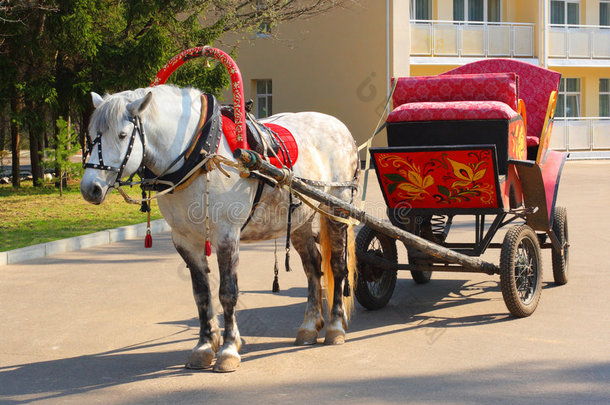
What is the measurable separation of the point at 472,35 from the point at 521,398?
28379 millimetres

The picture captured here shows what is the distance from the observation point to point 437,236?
29.6 ft

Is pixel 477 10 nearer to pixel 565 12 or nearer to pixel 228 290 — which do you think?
pixel 565 12

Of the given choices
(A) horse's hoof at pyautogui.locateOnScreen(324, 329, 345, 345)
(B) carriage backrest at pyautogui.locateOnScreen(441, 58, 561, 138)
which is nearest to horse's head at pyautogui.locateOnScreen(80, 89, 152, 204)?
(A) horse's hoof at pyautogui.locateOnScreen(324, 329, 345, 345)

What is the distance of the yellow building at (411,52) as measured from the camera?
102ft

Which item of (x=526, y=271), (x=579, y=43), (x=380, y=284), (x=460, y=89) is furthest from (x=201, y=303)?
(x=579, y=43)

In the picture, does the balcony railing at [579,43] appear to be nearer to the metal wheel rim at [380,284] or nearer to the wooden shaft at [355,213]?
the metal wheel rim at [380,284]

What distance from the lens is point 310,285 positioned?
7117mm

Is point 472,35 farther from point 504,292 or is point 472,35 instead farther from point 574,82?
point 504,292

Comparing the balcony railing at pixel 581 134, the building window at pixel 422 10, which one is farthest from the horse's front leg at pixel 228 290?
the building window at pixel 422 10

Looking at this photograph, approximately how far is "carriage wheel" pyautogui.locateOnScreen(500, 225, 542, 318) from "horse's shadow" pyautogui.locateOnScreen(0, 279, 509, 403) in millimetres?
268

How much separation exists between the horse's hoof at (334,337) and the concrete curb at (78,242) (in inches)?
235

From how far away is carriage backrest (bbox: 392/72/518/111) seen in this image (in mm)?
7938

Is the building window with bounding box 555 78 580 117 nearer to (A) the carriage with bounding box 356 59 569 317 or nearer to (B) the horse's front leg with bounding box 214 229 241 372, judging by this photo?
(A) the carriage with bounding box 356 59 569 317

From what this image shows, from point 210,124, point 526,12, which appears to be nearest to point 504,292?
point 210,124
